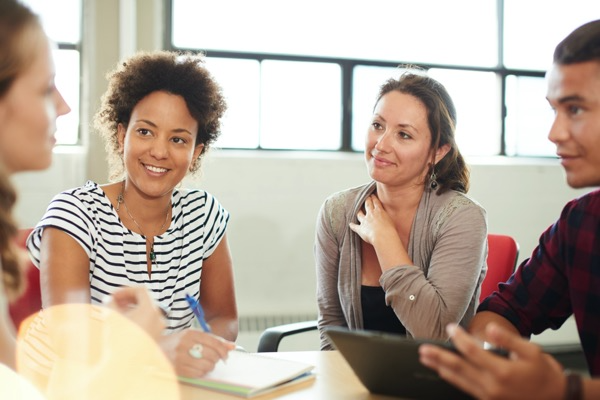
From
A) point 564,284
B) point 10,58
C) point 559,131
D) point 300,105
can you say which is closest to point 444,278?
point 564,284

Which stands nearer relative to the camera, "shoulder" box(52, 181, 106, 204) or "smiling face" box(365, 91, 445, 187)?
"shoulder" box(52, 181, 106, 204)

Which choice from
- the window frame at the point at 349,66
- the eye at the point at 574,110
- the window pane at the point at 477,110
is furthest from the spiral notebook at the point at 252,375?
the window pane at the point at 477,110

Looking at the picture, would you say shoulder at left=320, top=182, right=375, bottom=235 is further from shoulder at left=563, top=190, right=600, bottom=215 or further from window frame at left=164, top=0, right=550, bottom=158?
window frame at left=164, top=0, right=550, bottom=158

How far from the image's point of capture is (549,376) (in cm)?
95

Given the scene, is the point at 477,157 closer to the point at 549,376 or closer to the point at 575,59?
the point at 575,59

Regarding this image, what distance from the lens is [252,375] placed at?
4.27 feet

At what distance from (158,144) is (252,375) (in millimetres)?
852

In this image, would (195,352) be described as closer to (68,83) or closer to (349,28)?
(68,83)

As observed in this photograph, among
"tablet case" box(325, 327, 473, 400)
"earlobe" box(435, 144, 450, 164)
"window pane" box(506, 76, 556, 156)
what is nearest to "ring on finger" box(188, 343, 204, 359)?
A: "tablet case" box(325, 327, 473, 400)

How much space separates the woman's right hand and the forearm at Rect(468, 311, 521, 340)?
0.61 meters

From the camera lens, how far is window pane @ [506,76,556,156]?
13.3ft

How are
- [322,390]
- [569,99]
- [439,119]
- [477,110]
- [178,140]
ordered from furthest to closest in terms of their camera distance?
[477,110] < [439,119] < [178,140] < [569,99] < [322,390]

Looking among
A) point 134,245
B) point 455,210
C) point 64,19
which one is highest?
point 64,19

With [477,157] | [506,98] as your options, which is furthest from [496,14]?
[477,157]
